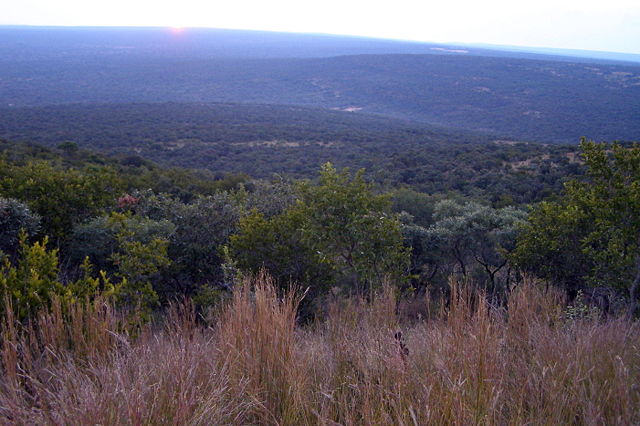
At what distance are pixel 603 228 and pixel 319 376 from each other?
4.59 meters

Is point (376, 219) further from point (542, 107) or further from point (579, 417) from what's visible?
point (542, 107)

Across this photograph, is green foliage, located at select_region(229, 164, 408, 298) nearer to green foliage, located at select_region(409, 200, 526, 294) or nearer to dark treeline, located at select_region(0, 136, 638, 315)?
dark treeline, located at select_region(0, 136, 638, 315)

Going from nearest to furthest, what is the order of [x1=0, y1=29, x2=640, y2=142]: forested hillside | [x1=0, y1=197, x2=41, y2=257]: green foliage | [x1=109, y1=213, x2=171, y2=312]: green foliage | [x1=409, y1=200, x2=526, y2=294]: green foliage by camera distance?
[x1=109, y1=213, x2=171, y2=312]: green foliage
[x1=0, y1=197, x2=41, y2=257]: green foliage
[x1=409, y1=200, x2=526, y2=294]: green foliage
[x1=0, y1=29, x2=640, y2=142]: forested hillside

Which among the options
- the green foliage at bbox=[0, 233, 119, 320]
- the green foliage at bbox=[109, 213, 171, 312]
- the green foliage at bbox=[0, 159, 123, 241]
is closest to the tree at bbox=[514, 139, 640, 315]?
the green foliage at bbox=[109, 213, 171, 312]

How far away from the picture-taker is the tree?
17.9ft

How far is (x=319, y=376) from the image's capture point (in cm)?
271

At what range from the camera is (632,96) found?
66.4 meters

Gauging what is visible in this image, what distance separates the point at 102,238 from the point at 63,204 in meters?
1.20

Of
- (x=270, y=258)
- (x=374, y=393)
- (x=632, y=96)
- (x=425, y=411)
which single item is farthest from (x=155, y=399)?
(x=632, y=96)

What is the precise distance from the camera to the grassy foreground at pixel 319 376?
2.14 meters

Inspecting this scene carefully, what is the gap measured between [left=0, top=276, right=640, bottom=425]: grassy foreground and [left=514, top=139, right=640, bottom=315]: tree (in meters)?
2.77

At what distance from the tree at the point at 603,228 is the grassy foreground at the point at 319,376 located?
9.07ft

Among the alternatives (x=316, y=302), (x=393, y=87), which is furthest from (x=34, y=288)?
(x=393, y=87)

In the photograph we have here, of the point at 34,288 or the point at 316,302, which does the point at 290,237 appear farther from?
the point at 34,288
